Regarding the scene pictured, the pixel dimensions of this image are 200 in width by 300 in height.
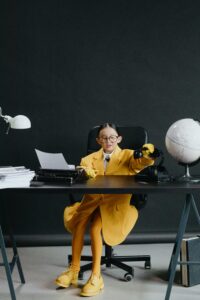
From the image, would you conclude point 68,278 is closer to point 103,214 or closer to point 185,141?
point 103,214

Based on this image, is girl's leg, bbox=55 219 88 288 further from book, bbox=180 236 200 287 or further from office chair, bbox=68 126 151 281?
book, bbox=180 236 200 287

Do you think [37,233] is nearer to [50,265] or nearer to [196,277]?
[50,265]

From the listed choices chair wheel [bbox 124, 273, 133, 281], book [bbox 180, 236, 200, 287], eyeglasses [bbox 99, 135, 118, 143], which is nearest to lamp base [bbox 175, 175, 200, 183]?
book [bbox 180, 236, 200, 287]

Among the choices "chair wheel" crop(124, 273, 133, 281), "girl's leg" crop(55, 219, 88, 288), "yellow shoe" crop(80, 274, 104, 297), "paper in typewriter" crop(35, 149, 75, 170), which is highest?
"paper in typewriter" crop(35, 149, 75, 170)

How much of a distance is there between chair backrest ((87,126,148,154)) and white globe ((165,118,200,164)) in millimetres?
787

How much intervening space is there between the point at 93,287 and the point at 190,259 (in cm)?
64

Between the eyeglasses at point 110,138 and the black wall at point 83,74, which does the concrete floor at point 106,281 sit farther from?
the eyeglasses at point 110,138

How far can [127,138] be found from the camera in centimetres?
356

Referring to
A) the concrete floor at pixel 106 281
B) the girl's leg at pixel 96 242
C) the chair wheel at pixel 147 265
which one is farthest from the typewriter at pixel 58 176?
the chair wheel at pixel 147 265

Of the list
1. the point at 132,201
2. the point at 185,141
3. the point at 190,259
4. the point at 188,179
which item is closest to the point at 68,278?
the point at 132,201

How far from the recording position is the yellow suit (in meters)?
3.04

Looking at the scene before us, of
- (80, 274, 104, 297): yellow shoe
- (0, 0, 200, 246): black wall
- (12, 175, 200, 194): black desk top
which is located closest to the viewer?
(12, 175, 200, 194): black desk top

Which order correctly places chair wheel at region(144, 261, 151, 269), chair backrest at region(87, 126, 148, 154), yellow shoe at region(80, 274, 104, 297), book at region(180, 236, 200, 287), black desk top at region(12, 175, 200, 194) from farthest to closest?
1. chair backrest at region(87, 126, 148, 154)
2. chair wheel at region(144, 261, 151, 269)
3. book at region(180, 236, 200, 287)
4. yellow shoe at region(80, 274, 104, 297)
5. black desk top at region(12, 175, 200, 194)

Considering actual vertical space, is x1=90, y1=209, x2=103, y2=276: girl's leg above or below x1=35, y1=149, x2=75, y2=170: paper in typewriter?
below
